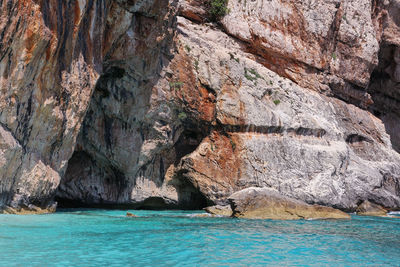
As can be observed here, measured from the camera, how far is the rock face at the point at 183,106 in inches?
501

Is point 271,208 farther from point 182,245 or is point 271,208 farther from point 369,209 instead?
point 182,245

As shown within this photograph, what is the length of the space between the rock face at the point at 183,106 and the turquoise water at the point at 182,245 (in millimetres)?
3894

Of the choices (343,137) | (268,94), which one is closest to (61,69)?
(268,94)

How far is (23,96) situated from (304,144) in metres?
14.0

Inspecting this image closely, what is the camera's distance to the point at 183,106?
771 inches

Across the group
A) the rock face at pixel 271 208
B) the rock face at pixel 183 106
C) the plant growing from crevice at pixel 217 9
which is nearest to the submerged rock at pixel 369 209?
the rock face at pixel 183 106

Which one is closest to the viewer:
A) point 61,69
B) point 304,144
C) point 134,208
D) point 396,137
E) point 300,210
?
point 61,69

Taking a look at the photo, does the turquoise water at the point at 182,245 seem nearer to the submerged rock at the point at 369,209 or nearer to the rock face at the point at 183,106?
the rock face at the point at 183,106

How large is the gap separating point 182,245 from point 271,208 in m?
7.96

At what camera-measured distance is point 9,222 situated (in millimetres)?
10312

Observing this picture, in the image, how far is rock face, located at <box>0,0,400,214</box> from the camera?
12.7 meters

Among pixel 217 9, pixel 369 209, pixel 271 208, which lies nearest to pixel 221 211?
pixel 271 208

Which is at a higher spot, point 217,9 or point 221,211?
point 217,9

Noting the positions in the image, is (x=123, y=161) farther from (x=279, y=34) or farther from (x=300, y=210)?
(x=279, y=34)
